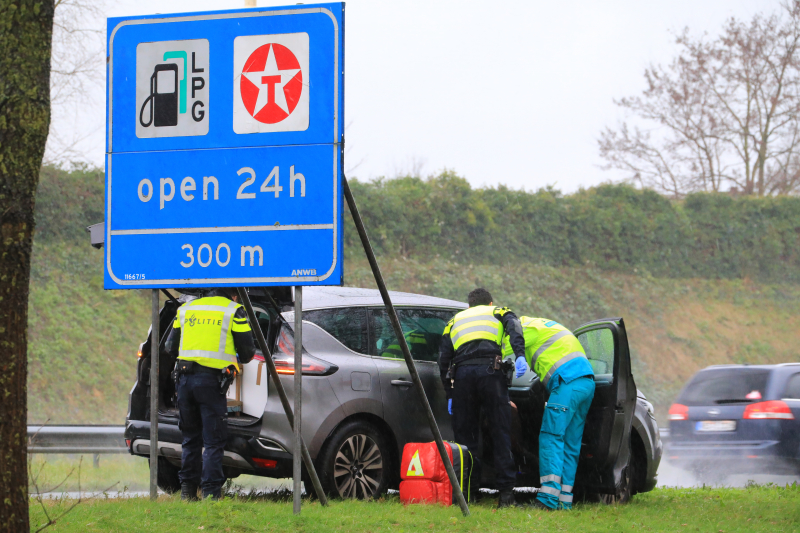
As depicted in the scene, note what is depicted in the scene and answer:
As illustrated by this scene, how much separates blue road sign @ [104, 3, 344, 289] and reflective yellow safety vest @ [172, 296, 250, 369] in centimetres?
59

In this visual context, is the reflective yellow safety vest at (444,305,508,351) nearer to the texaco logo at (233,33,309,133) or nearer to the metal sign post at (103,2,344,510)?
the metal sign post at (103,2,344,510)

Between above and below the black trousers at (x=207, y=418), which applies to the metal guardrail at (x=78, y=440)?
below

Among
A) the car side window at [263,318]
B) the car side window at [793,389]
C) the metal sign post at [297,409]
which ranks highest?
the car side window at [263,318]

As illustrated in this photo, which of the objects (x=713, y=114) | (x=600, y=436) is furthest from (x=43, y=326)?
(x=713, y=114)

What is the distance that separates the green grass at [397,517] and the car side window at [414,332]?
1.24m

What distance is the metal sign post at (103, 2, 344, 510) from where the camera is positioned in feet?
18.9

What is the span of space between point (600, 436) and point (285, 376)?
260 cm

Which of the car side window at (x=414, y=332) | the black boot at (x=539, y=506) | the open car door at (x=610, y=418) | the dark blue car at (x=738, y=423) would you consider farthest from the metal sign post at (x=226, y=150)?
the dark blue car at (x=738, y=423)

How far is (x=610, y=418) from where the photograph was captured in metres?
7.09

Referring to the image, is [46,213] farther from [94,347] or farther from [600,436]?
[600,436]

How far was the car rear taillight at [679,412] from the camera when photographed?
1079 cm

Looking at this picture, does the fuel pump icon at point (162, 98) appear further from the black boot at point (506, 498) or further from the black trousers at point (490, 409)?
the black boot at point (506, 498)

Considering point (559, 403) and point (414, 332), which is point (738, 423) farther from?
point (414, 332)

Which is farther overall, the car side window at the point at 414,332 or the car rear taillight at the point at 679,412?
the car rear taillight at the point at 679,412
